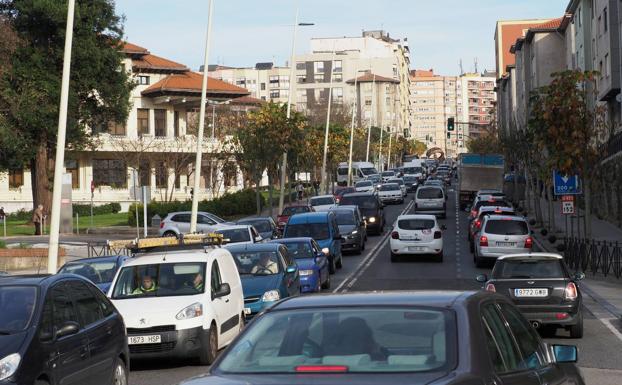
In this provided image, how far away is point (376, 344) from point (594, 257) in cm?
2843

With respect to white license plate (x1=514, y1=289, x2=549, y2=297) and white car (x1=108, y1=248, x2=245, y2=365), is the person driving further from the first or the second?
white license plate (x1=514, y1=289, x2=549, y2=297)

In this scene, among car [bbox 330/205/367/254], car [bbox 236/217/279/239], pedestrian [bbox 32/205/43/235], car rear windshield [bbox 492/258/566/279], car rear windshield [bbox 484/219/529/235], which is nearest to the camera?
car rear windshield [bbox 492/258/566/279]

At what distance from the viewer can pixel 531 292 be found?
1823cm

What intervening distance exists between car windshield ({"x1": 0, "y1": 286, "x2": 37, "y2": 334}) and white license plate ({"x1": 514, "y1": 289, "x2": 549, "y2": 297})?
387 inches

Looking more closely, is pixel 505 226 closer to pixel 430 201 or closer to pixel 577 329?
pixel 577 329

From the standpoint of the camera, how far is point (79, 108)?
195 ft

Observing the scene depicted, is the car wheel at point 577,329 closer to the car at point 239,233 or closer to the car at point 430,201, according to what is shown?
the car at point 239,233

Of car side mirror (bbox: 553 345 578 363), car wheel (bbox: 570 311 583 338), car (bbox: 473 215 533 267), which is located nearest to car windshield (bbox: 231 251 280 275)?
car wheel (bbox: 570 311 583 338)

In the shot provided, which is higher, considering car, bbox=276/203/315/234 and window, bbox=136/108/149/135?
window, bbox=136/108/149/135

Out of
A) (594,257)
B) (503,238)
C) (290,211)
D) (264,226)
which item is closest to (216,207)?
(290,211)

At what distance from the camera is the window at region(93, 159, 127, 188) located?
82375mm

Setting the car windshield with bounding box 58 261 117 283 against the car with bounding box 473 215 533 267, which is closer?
the car windshield with bounding box 58 261 117 283

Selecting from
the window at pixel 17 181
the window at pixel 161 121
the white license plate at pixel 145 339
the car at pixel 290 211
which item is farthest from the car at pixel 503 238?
the window at pixel 17 181

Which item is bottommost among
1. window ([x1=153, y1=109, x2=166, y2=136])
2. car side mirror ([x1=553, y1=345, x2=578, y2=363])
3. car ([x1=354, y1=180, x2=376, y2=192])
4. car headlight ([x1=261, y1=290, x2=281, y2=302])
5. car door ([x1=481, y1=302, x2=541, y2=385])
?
car headlight ([x1=261, y1=290, x2=281, y2=302])
